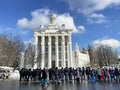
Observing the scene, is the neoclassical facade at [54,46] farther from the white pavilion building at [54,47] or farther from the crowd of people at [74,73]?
the crowd of people at [74,73]

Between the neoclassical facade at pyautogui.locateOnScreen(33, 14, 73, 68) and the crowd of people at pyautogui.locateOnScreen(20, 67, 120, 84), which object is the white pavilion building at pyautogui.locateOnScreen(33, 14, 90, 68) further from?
the crowd of people at pyautogui.locateOnScreen(20, 67, 120, 84)

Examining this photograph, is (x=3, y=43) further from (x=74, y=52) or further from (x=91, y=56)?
(x=91, y=56)

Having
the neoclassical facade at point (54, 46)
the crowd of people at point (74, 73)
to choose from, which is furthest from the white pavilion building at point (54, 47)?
the crowd of people at point (74, 73)

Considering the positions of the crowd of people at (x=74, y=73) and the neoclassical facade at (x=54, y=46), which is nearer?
the crowd of people at (x=74, y=73)

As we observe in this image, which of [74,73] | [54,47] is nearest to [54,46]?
[54,47]

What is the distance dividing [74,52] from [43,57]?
58.9 feet

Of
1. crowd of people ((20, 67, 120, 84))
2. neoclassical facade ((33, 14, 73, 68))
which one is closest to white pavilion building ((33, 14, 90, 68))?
neoclassical facade ((33, 14, 73, 68))

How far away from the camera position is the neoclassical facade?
90938mm

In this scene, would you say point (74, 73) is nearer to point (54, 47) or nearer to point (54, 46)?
point (54, 47)

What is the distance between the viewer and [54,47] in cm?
9712

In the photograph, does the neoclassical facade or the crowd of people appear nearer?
the crowd of people

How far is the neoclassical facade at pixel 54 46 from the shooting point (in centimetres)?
9094

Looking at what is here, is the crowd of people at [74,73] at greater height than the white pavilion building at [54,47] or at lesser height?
lesser

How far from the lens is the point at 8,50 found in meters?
55.1
